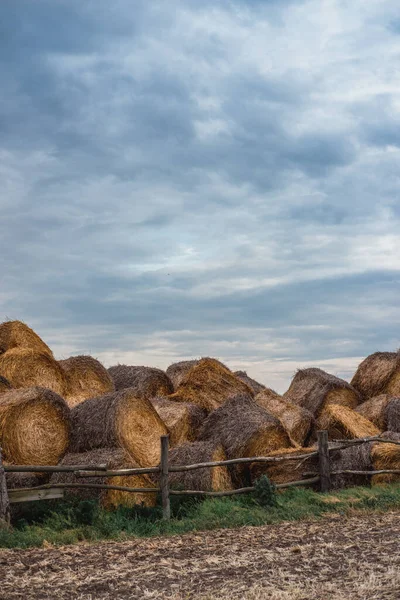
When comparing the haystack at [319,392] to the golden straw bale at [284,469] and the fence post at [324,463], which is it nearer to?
the fence post at [324,463]

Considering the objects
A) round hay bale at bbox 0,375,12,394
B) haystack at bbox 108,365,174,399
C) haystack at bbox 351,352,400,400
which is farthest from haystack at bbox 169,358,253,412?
A: haystack at bbox 351,352,400,400

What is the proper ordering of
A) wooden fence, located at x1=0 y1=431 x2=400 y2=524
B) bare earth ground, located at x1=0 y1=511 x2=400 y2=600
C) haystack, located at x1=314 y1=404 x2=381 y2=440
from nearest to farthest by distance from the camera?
bare earth ground, located at x1=0 y1=511 x2=400 y2=600, wooden fence, located at x1=0 y1=431 x2=400 y2=524, haystack, located at x1=314 y1=404 x2=381 y2=440

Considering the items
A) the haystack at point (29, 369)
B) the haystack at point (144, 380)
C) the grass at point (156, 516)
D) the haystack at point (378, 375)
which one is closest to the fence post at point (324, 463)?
the grass at point (156, 516)

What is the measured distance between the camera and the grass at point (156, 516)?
1209cm

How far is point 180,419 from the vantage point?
1731 cm

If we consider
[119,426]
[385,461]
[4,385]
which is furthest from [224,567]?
[385,461]

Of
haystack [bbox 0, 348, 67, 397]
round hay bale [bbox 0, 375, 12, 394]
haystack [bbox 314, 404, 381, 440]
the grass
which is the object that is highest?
haystack [bbox 0, 348, 67, 397]

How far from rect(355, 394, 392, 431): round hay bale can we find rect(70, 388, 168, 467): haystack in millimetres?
7319

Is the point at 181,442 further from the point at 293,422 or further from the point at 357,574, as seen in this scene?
the point at 357,574

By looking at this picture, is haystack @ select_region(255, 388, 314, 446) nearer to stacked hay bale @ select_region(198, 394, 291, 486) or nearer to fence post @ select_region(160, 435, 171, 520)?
stacked hay bale @ select_region(198, 394, 291, 486)

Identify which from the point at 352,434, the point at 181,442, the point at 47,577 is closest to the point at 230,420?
the point at 181,442

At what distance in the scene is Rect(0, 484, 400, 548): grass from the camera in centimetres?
1209

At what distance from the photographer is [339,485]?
1694cm

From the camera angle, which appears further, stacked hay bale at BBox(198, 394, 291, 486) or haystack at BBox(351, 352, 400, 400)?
haystack at BBox(351, 352, 400, 400)
